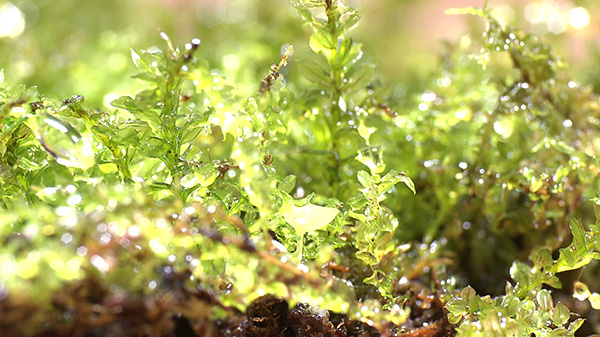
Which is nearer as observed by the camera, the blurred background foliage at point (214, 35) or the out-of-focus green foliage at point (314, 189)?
the out-of-focus green foliage at point (314, 189)

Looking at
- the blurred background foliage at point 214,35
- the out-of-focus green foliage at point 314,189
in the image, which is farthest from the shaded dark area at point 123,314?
the blurred background foliage at point 214,35

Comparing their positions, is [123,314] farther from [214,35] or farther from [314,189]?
[214,35]

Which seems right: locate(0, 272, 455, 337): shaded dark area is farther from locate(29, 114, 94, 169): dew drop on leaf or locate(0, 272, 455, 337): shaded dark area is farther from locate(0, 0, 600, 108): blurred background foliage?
locate(0, 0, 600, 108): blurred background foliage

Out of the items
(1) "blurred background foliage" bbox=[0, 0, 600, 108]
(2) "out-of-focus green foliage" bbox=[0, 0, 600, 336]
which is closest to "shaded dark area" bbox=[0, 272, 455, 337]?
(2) "out-of-focus green foliage" bbox=[0, 0, 600, 336]

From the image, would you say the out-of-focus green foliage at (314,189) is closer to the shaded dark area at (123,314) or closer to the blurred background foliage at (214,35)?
the shaded dark area at (123,314)

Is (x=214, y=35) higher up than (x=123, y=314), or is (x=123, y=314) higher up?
(x=123, y=314)

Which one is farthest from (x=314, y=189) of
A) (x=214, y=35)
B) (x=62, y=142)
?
(x=214, y=35)

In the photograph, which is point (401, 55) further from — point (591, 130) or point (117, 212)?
point (117, 212)
